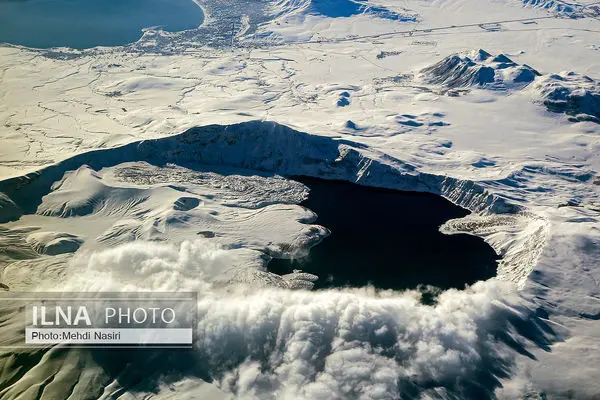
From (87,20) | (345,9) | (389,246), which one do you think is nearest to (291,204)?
(389,246)

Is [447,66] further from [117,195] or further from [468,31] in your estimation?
[117,195]

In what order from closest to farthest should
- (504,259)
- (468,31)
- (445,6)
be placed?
(504,259), (468,31), (445,6)

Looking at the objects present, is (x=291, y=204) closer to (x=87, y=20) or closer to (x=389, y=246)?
(x=389, y=246)

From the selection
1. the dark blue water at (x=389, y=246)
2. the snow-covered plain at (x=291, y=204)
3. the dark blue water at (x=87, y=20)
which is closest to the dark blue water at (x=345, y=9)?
the dark blue water at (x=87, y=20)

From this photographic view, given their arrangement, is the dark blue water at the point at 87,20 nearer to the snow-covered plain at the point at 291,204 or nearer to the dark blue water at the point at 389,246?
the snow-covered plain at the point at 291,204

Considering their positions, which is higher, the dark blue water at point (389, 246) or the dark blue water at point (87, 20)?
the dark blue water at point (87, 20)

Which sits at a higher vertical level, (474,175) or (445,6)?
(445,6)

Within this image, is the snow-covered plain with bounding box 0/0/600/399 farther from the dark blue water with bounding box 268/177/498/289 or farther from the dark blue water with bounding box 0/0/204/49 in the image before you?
the dark blue water with bounding box 0/0/204/49

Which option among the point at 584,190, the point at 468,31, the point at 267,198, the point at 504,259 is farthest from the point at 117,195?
the point at 468,31
